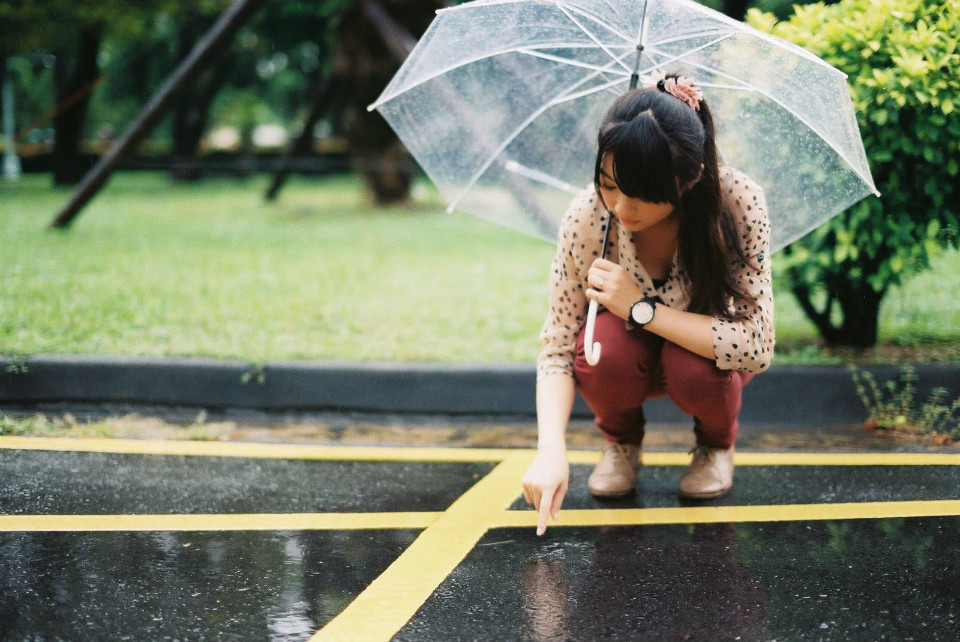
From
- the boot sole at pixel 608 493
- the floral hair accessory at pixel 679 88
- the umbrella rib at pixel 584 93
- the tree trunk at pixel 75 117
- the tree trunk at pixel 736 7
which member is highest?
the tree trunk at pixel 736 7

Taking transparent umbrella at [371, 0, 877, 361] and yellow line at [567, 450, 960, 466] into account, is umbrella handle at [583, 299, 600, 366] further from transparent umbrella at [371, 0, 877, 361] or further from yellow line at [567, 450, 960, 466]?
yellow line at [567, 450, 960, 466]

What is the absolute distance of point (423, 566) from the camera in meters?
2.51

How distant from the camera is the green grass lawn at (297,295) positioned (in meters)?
4.40

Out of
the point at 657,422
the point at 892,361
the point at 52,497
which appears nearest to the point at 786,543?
the point at 657,422

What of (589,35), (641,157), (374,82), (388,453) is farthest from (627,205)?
(374,82)

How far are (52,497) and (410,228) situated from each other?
751 centimetres

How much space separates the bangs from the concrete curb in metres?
1.81

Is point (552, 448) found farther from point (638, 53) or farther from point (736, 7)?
point (736, 7)

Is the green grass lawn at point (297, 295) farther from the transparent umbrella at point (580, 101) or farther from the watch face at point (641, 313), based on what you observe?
the watch face at point (641, 313)

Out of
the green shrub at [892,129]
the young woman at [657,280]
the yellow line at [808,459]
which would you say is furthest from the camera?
the green shrub at [892,129]

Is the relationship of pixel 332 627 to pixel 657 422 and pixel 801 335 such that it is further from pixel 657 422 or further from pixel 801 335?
→ pixel 801 335

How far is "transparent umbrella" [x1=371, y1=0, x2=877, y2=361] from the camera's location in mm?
2680

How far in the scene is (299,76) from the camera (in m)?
37.6

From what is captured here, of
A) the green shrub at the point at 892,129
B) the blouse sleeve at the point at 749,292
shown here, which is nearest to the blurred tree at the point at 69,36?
the green shrub at the point at 892,129
